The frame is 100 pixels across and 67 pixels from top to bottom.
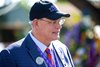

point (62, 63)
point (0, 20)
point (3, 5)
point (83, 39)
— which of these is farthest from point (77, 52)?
point (0, 20)

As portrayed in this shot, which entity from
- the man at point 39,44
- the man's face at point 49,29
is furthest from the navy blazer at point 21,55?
the man's face at point 49,29

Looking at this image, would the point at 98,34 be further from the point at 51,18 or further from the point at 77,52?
the point at 51,18

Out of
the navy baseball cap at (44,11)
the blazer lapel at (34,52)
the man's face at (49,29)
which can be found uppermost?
the navy baseball cap at (44,11)

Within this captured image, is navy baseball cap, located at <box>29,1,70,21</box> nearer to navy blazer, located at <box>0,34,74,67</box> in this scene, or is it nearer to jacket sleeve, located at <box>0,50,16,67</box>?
navy blazer, located at <box>0,34,74,67</box>

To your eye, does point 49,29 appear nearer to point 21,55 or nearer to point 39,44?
point 39,44

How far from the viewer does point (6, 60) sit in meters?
5.00

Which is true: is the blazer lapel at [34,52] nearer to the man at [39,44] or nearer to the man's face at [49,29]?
the man at [39,44]

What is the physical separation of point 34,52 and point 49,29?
0.27 meters

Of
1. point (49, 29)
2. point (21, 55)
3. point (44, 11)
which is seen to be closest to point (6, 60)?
point (21, 55)

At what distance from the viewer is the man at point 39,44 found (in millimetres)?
5035

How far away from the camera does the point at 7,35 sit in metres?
24.2

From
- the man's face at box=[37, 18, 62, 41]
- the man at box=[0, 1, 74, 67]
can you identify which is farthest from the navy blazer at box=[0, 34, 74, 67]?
the man's face at box=[37, 18, 62, 41]

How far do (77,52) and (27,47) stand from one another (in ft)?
20.8

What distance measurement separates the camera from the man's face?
5.08m
